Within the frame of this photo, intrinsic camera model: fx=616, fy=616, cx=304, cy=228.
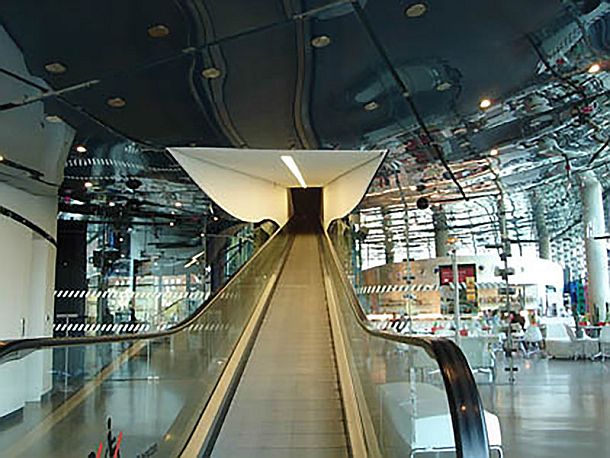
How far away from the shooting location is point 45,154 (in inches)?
371

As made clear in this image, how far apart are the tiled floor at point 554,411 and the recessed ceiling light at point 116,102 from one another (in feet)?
20.3

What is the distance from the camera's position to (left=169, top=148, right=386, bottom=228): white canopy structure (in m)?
12.6

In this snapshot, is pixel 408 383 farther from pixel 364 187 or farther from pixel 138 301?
pixel 138 301

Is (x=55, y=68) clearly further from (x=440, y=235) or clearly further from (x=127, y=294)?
(x=440, y=235)

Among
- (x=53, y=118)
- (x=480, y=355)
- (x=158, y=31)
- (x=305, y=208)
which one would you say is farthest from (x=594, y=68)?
(x=305, y=208)

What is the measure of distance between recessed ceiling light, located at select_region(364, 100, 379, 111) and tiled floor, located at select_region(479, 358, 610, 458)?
4526 millimetres

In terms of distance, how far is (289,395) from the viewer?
652 cm

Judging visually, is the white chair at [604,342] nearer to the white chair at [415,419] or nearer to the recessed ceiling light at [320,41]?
the recessed ceiling light at [320,41]

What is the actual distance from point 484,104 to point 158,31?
5.28 m

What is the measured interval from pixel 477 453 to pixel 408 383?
63.0 inches

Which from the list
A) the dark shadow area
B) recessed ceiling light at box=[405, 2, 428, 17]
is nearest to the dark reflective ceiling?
recessed ceiling light at box=[405, 2, 428, 17]

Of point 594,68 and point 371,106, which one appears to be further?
point 371,106

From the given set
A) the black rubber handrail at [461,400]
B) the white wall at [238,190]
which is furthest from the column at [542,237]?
the black rubber handrail at [461,400]

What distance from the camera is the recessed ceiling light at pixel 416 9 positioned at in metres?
5.94
